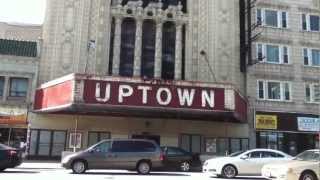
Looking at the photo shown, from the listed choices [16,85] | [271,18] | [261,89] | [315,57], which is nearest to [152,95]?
[16,85]

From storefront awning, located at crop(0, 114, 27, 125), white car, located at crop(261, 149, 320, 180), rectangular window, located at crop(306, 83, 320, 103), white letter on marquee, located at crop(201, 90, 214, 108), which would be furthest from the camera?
rectangular window, located at crop(306, 83, 320, 103)

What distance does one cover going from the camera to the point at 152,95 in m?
31.1

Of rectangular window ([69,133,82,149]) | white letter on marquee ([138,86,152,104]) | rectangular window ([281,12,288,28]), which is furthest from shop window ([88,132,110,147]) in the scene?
rectangular window ([281,12,288,28])

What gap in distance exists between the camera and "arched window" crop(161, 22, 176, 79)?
38.4m

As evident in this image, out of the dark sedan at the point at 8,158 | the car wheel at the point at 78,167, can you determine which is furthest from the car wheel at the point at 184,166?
the dark sedan at the point at 8,158

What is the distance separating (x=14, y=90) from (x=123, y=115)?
9.04 meters

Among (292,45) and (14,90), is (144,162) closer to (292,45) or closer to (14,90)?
(14,90)

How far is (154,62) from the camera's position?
38000 mm

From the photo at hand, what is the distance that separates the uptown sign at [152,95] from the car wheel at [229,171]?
945 cm

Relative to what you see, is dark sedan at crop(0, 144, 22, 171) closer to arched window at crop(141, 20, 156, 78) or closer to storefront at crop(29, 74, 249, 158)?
storefront at crop(29, 74, 249, 158)

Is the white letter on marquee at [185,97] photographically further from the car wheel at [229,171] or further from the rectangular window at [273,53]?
the rectangular window at [273,53]

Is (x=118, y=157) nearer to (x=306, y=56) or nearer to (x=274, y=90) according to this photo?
(x=274, y=90)

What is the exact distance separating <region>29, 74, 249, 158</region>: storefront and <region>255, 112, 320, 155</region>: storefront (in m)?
→ 1.68

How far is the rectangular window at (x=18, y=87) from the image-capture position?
36.2m
